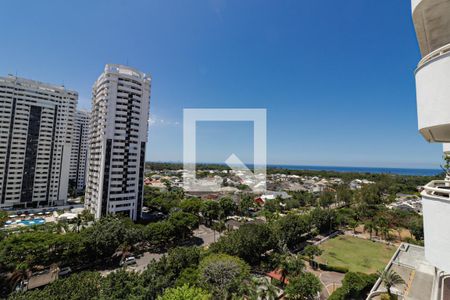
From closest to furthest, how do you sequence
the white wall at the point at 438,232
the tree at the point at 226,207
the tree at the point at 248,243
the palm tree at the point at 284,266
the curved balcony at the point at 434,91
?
the white wall at the point at 438,232 → the curved balcony at the point at 434,91 → the palm tree at the point at 284,266 → the tree at the point at 248,243 → the tree at the point at 226,207

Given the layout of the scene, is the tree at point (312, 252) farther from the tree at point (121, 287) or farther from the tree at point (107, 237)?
the tree at point (107, 237)

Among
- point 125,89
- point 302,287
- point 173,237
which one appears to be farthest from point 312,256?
point 125,89

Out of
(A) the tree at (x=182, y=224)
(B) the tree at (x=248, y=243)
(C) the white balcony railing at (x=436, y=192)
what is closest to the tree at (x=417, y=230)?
(B) the tree at (x=248, y=243)

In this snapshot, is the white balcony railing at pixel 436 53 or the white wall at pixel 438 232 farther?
the white balcony railing at pixel 436 53

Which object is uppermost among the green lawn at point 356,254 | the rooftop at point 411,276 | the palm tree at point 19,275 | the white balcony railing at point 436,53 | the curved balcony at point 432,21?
the curved balcony at point 432,21

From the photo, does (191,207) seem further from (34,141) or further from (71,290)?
(34,141)

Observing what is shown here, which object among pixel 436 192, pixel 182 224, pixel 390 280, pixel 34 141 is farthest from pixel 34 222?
pixel 436 192

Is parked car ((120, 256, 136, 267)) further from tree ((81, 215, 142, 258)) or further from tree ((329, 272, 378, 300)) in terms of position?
tree ((329, 272, 378, 300))

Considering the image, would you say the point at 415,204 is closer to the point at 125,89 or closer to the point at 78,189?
the point at 125,89
